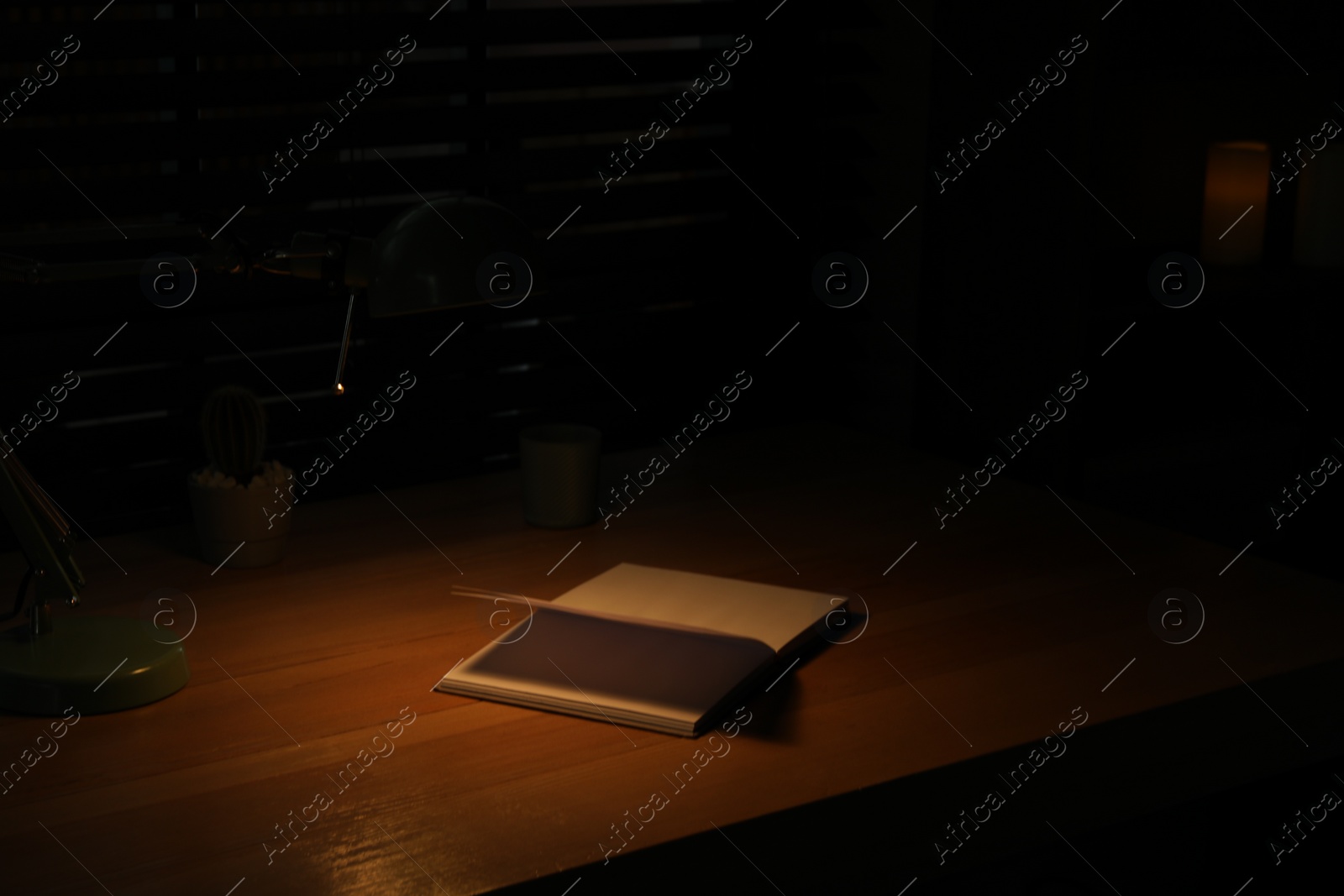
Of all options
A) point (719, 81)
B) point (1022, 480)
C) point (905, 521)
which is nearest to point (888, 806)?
point (905, 521)

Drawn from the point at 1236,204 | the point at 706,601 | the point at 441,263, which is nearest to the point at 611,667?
the point at 706,601

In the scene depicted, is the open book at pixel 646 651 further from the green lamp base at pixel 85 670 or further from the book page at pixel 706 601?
the green lamp base at pixel 85 670

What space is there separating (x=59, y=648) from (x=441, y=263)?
1.52 ft

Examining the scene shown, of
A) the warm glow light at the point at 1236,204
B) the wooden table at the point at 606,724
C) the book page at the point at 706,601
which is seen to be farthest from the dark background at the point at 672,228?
the book page at the point at 706,601

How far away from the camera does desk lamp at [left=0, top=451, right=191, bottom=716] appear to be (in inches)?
44.2

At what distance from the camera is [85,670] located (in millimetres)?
1130

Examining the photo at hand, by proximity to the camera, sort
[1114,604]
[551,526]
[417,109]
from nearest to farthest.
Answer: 1. [1114,604]
2. [551,526]
3. [417,109]

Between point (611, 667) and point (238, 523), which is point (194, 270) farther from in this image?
point (611, 667)

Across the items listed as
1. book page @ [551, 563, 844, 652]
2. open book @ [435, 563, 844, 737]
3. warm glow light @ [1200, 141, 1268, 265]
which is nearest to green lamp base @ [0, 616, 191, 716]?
open book @ [435, 563, 844, 737]

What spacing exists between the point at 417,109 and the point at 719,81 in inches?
17.8

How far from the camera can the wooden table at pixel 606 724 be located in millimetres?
955

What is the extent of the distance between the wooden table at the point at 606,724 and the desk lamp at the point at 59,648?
24mm

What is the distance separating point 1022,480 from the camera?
1924mm

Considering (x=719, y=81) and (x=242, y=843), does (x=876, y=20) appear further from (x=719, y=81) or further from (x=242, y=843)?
(x=242, y=843)
